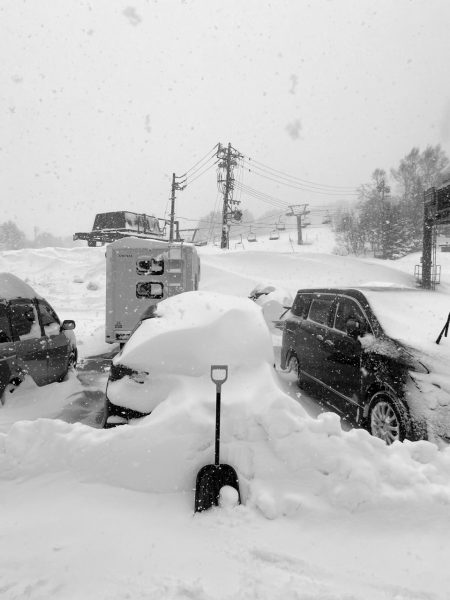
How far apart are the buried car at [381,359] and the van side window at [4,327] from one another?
13.7ft

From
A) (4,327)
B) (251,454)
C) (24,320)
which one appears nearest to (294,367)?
(251,454)

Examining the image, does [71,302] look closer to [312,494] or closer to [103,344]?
[103,344]

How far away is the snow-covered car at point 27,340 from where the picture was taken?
471 centimetres

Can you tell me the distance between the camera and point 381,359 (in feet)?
13.2

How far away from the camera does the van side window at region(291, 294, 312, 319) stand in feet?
21.3

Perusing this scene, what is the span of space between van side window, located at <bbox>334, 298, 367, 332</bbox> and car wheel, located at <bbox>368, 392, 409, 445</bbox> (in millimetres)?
1041

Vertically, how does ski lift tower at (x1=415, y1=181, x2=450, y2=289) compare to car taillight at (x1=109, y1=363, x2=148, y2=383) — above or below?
above

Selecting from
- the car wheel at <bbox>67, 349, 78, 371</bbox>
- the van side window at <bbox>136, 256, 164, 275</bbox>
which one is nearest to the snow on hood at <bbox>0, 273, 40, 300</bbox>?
the car wheel at <bbox>67, 349, 78, 371</bbox>

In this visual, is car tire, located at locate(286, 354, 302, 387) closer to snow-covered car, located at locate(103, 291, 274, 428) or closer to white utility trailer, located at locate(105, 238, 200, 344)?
snow-covered car, located at locate(103, 291, 274, 428)

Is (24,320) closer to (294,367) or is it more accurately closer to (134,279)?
(134,279)

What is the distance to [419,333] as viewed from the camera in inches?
164

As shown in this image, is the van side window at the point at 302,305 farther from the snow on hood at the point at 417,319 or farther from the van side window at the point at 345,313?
the snow on hood at the point at 417,319

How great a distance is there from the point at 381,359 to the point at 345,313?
1.15m

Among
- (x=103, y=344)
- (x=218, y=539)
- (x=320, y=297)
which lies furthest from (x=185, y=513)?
(x=103, y=344)
